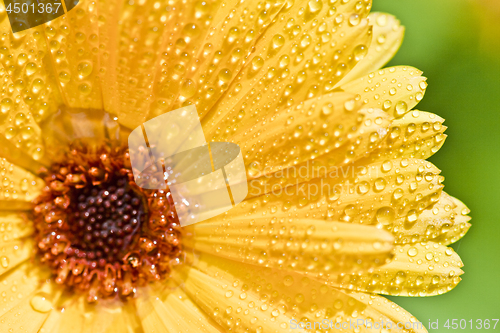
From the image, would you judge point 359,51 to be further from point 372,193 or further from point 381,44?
point 372,193

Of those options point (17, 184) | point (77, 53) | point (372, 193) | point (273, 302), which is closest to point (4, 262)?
point (17, 184)

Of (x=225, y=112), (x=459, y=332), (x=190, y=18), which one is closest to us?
(x=190, y=18)

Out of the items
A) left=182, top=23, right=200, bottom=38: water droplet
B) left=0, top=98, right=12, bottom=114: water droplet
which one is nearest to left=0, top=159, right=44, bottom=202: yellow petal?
left=0, top=98, right=12, bottom=114: water droplet

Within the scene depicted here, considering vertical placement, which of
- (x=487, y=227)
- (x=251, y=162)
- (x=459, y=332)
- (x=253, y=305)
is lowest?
(x=459, y=332)

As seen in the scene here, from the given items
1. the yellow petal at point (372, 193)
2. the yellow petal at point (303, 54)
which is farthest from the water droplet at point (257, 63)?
the yellow petal at point (372, 193)

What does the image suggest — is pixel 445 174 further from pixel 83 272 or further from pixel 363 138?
pixel 83 272

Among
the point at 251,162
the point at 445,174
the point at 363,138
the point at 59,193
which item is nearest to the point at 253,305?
the point at 251,162

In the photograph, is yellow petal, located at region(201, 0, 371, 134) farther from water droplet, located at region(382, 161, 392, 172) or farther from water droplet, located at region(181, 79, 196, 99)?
water droplet, located at region(382, 161, 392, 172)
